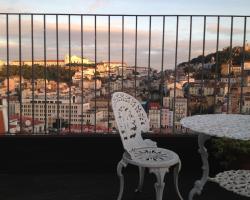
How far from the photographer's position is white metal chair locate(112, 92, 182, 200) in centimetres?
290

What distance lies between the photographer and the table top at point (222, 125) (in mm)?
2539

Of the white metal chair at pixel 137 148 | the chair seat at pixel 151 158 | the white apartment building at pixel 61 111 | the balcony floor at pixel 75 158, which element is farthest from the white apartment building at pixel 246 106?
the white apartment building at pixel 61 111

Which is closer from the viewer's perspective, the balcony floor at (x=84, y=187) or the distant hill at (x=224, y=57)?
the balcony floor at (x=84, y=187)

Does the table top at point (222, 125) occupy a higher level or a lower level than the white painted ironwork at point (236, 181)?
higher

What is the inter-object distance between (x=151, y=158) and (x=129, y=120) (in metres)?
0.44

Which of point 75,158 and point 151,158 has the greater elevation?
point 151,158

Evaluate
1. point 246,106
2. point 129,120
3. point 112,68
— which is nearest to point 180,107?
point 246,106

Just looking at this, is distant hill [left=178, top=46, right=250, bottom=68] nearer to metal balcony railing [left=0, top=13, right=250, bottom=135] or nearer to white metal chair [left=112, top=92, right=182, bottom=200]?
metal balcony railing [left=0, top=13, right=250, bottom=135]

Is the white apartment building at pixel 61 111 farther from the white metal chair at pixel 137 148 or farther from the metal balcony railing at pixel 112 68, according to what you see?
the white metal chair at pixel 137 148

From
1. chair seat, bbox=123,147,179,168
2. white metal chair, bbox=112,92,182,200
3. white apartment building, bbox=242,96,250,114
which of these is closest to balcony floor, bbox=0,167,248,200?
white metal chair, bbox=112,92,182,200

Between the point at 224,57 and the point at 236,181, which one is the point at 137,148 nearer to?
the point at 236,181

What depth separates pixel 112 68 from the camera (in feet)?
13.7

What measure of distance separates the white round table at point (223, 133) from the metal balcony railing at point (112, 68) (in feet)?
3.35

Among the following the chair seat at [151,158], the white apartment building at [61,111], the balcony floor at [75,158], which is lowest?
the balcony floor at [75,158]
